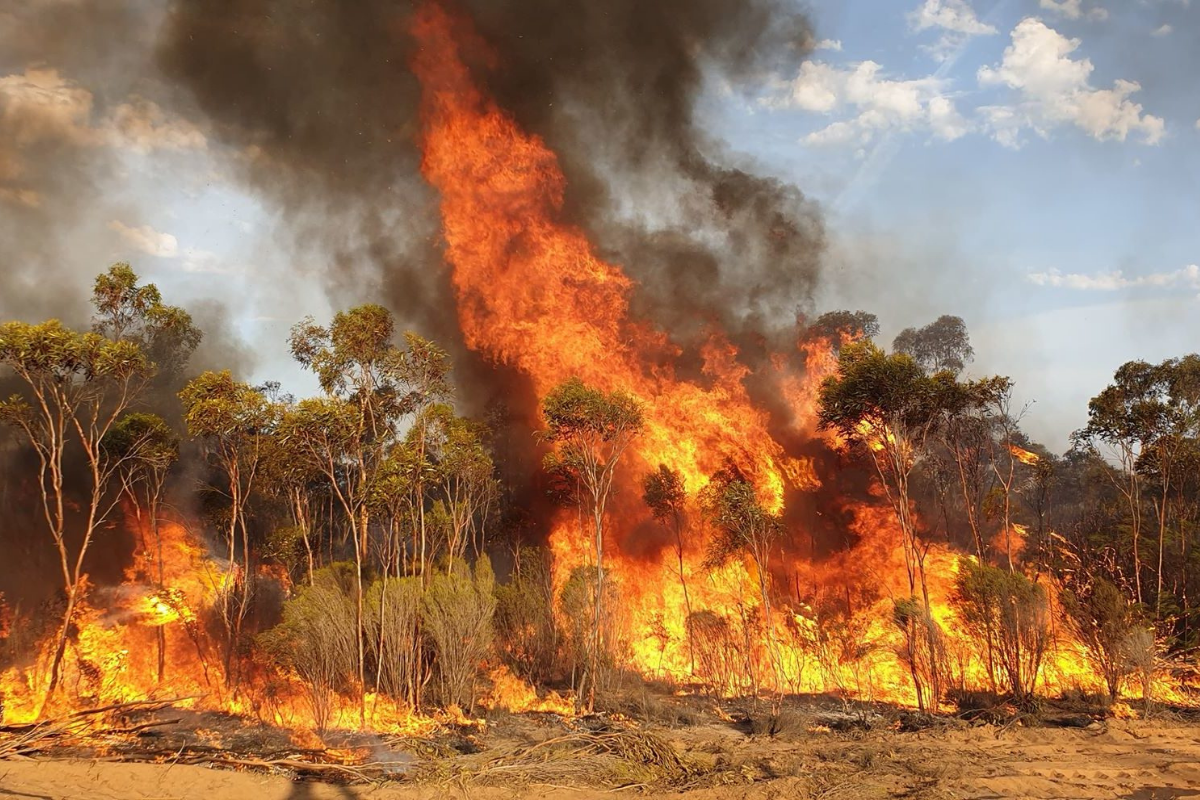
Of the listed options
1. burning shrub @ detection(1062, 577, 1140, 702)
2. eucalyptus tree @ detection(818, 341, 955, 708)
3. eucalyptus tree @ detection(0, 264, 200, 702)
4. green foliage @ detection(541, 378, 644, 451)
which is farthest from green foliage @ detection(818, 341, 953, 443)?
eucalyptus tree @ detection(0, 264, 200, 702)

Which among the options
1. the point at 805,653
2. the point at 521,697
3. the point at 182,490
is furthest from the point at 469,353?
the point at 805,653

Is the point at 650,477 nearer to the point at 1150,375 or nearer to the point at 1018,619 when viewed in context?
the point at 1018,619

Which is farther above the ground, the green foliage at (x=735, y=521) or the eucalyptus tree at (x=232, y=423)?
the eucalyptus tree at (x=232, y=423)

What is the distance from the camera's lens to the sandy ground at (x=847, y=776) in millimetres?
13133

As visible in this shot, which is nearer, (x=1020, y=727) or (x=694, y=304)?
(x=1020, y=727)

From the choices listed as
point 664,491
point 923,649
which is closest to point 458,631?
point 664,491

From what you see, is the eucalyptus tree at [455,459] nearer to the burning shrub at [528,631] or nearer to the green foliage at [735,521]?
the burning shrub at [528,631]

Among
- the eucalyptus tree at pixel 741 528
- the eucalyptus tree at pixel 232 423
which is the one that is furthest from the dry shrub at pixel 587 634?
the eucalyptus tree at pixel 232 423

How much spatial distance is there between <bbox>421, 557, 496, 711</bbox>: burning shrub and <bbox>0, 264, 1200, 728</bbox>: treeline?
71 mm

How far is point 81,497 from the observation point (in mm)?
30172

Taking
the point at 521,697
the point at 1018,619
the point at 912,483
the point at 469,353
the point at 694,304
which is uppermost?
the point at 694,304

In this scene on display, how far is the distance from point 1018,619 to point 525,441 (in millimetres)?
24170

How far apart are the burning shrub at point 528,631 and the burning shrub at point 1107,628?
62.8ft

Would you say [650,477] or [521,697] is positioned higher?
[650,477]
